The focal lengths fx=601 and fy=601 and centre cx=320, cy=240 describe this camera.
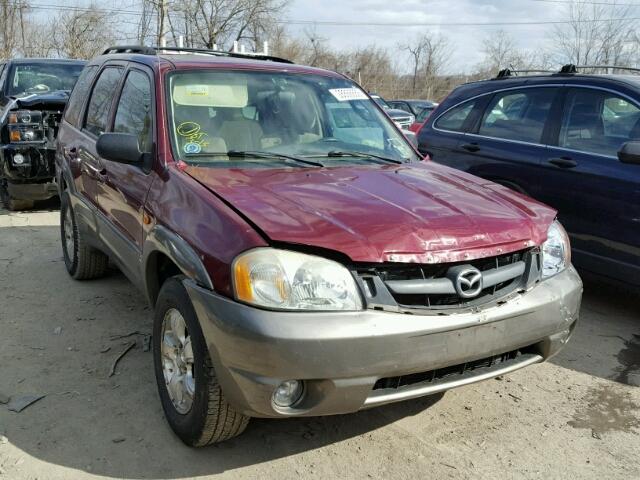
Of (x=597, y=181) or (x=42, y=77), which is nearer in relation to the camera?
(x=597, y=181)

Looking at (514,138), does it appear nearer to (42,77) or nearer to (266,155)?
(266,155)

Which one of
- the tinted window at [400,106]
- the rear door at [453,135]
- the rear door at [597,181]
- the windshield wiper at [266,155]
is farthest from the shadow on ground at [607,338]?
the tinted window at [400,106]

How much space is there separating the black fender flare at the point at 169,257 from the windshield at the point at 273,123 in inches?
18.4

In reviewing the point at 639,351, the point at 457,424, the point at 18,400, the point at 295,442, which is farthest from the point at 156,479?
the point at 639,351

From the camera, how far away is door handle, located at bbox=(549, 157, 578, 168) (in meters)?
→ 4.61

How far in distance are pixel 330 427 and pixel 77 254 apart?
9.56 feet

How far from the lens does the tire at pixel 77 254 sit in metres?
4.78

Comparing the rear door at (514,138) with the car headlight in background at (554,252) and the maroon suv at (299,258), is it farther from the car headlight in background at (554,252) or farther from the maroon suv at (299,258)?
the car headlight in background at (554,252)

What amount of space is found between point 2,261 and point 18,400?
2880 millimetres

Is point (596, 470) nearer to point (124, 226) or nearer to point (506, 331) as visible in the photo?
point (506, 331)

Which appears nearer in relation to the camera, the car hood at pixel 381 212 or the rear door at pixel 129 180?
the car hood at pixel 381 212

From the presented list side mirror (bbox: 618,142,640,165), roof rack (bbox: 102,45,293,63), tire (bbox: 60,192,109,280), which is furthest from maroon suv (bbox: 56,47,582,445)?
side mirror (bbox: 618,142,640,165)

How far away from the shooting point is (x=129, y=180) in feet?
11.1

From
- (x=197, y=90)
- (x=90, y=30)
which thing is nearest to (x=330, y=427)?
(x=197, y=90)
